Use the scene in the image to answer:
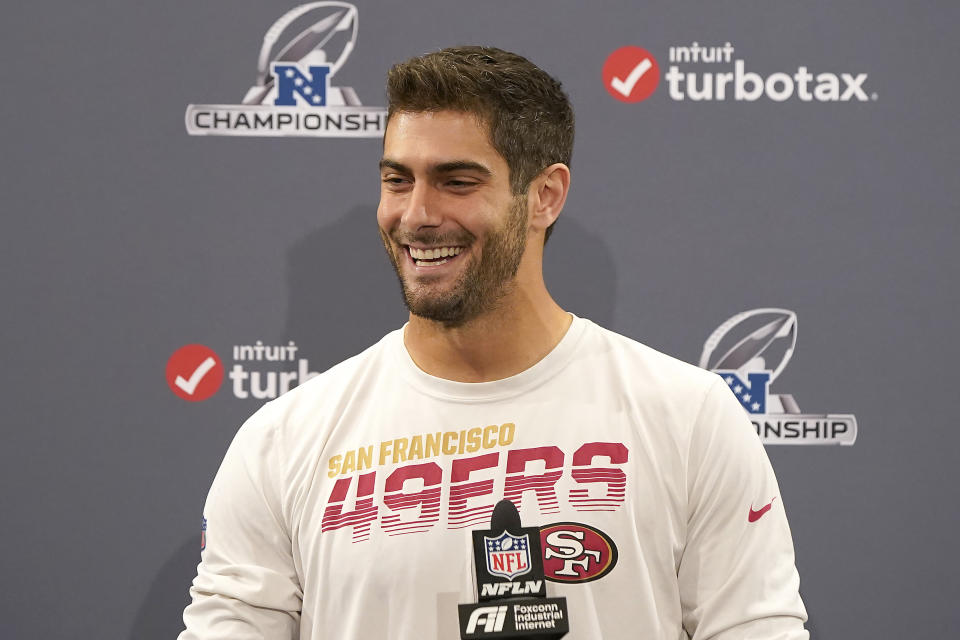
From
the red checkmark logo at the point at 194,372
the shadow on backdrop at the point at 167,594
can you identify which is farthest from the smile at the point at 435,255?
the shadow on backdrop at the point at 167,594

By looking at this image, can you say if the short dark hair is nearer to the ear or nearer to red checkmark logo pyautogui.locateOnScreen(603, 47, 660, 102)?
the ear

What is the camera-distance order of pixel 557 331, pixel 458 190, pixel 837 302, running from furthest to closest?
pixel 837 302, pixel 557 331, pixel 458 190

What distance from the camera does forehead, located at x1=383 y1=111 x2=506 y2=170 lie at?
142cm

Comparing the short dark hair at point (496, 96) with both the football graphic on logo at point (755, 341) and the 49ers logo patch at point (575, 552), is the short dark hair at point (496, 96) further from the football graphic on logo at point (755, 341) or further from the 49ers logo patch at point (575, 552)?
the football graphic on logo at point (755, 341)

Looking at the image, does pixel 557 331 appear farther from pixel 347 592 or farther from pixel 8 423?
pixel 8 423

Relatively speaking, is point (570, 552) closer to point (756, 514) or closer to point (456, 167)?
point (756, 514)

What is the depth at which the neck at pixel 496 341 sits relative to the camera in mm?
1507

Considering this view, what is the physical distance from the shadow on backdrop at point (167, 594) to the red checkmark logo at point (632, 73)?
1248 millimetres

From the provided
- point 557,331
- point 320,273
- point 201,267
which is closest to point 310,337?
point 320,273

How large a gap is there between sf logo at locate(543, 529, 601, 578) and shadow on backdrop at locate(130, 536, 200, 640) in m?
0.95

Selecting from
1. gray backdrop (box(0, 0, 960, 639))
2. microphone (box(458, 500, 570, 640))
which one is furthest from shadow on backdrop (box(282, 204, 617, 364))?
microphone (box(458, 500, 570, 640))

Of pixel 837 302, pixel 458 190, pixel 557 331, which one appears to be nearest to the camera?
pixel 458 190

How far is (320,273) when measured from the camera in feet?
6.70

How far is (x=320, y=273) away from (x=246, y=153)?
0.28 metres
